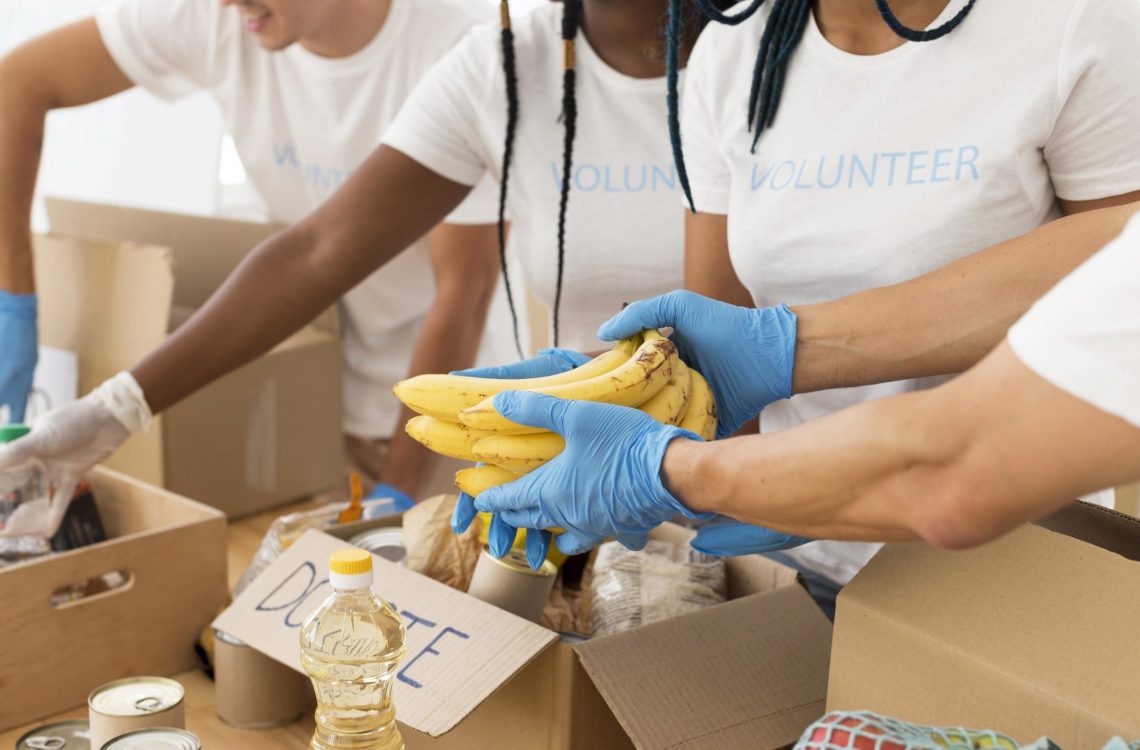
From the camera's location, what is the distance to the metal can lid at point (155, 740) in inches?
36.1

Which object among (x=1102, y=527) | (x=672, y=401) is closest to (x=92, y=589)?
(x=672, y=401)

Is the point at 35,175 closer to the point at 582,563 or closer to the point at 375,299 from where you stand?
the point at 375,299

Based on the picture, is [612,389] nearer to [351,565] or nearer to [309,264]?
[351,565]

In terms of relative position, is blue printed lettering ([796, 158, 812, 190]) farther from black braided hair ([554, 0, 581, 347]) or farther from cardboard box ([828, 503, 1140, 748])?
cardboard box ([828, 503, 1140, 748])

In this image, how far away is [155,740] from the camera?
36.5 inches

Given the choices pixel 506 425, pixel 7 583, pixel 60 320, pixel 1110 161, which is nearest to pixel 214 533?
pixel 7 583

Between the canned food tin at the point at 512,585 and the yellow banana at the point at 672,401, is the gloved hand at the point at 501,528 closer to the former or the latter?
the canned food tin at the point at 512,585

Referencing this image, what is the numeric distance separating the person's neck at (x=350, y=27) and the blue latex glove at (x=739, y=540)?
53.8 inches

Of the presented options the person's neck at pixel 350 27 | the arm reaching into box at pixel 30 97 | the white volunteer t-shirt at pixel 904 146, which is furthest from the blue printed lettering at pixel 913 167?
the arm reaching into box at pixel 30 97

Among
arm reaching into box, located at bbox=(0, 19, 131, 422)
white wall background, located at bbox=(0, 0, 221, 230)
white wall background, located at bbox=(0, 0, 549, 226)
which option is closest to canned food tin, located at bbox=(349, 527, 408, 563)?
arm reaching into box, located at bbox=(0, 19, 131, 422)

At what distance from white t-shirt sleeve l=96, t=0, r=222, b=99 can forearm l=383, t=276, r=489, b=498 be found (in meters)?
0.67

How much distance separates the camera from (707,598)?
113 centimetres

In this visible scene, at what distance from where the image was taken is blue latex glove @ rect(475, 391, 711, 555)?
0.90 m

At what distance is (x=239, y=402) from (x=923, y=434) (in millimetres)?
1467
